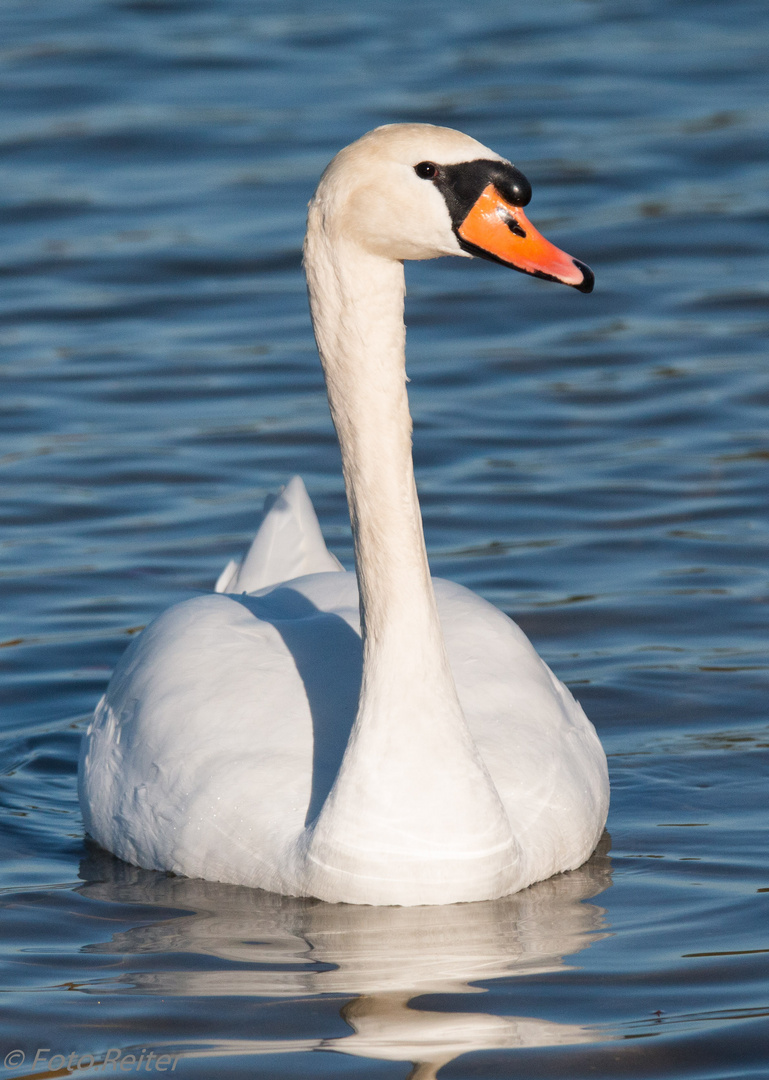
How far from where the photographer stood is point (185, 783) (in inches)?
209

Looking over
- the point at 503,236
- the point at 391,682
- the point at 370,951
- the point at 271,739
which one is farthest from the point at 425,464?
the point at 370,951

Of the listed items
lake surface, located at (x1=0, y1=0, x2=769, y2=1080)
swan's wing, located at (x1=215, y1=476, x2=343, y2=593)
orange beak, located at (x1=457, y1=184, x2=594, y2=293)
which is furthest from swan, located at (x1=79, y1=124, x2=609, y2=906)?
swan's wing, located at (x1=215, y1=476, x2=343, y2=593)

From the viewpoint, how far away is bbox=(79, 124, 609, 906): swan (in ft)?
15.7

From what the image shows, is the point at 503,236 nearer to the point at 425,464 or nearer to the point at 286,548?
the point at 286,548

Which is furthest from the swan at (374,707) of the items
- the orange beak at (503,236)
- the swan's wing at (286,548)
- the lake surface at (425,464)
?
the swan's wing at (286,548)

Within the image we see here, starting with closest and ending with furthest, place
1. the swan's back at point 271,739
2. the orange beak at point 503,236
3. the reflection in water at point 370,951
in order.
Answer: the reflection in water at point 370,951 → the orange beak at point 503,236 → the swan's back at point 271,739

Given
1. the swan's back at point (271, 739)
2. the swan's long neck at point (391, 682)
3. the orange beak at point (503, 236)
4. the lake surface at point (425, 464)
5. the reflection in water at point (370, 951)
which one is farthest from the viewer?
the swan's back at point (271, 739)

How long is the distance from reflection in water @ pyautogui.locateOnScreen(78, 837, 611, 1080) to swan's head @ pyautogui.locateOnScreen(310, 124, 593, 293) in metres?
1.66

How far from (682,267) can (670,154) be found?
229 cm

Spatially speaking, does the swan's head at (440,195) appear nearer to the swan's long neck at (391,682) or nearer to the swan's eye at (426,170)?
the swan's eye at (426,170)

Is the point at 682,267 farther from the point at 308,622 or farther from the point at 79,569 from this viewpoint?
the point at 308,622

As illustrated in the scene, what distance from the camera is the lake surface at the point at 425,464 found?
Result: 459 cm

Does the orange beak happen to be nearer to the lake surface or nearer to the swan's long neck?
the swan's long neck

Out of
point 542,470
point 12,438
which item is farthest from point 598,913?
point 12,438
